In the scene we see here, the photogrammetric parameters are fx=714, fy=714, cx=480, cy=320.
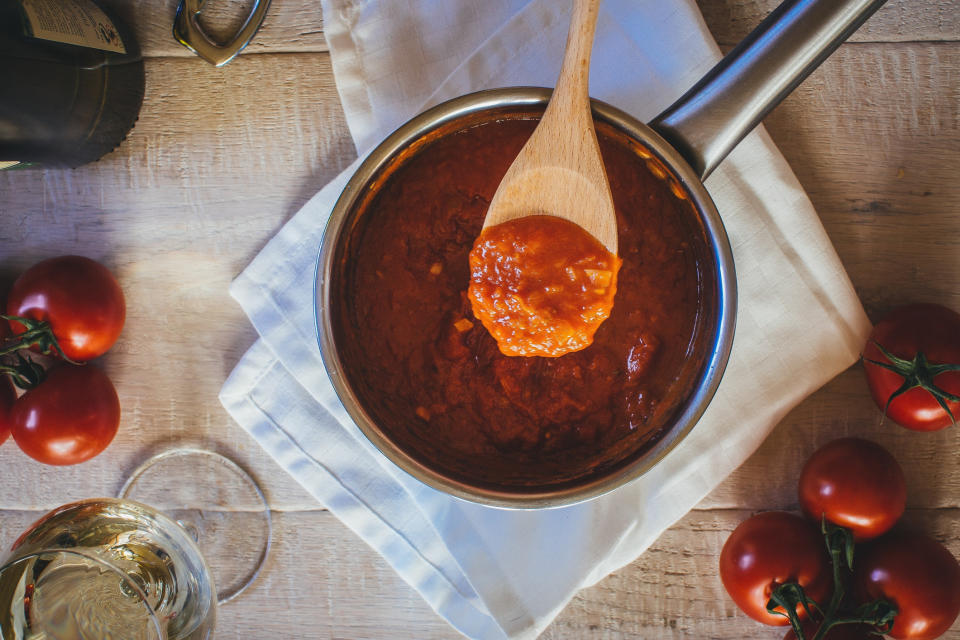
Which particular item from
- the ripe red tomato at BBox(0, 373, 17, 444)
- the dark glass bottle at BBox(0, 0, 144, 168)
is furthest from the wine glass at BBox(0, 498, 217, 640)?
the dark glass bottle at BBox(0, 0, 144, 168)

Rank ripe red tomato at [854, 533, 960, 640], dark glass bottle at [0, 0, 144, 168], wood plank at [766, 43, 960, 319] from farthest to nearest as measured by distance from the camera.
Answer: wood plank at [766, 43, 960, 319] → ripe red tomato at [854, 533, 960, 640] → dark glass bottle at [0, 0, 144, 168]

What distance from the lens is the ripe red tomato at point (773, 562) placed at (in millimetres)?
1393

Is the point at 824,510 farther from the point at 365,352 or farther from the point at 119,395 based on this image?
the point at 119,395

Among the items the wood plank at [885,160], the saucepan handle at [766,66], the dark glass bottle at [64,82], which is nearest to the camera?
the saucepan handle at [766,66]

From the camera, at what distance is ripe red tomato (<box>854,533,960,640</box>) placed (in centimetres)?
136

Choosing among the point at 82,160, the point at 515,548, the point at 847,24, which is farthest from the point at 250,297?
the point at 847,24

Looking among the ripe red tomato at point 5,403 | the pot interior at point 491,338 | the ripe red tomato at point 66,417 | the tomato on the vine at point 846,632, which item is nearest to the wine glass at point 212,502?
the ripe red tomato at point 66,417

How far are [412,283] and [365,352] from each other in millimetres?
151

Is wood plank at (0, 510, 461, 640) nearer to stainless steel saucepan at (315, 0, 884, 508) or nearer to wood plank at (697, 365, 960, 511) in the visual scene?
stainless steel saucepan at (315, 0, 884, 508)

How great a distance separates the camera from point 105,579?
139 cm

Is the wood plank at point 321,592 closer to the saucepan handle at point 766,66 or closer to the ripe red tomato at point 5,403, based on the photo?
the ripe red tomato at point 5,403

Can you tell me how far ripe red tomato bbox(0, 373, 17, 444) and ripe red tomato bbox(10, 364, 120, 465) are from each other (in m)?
0.02

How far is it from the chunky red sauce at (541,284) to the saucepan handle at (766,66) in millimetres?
250

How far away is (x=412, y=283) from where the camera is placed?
126cm
